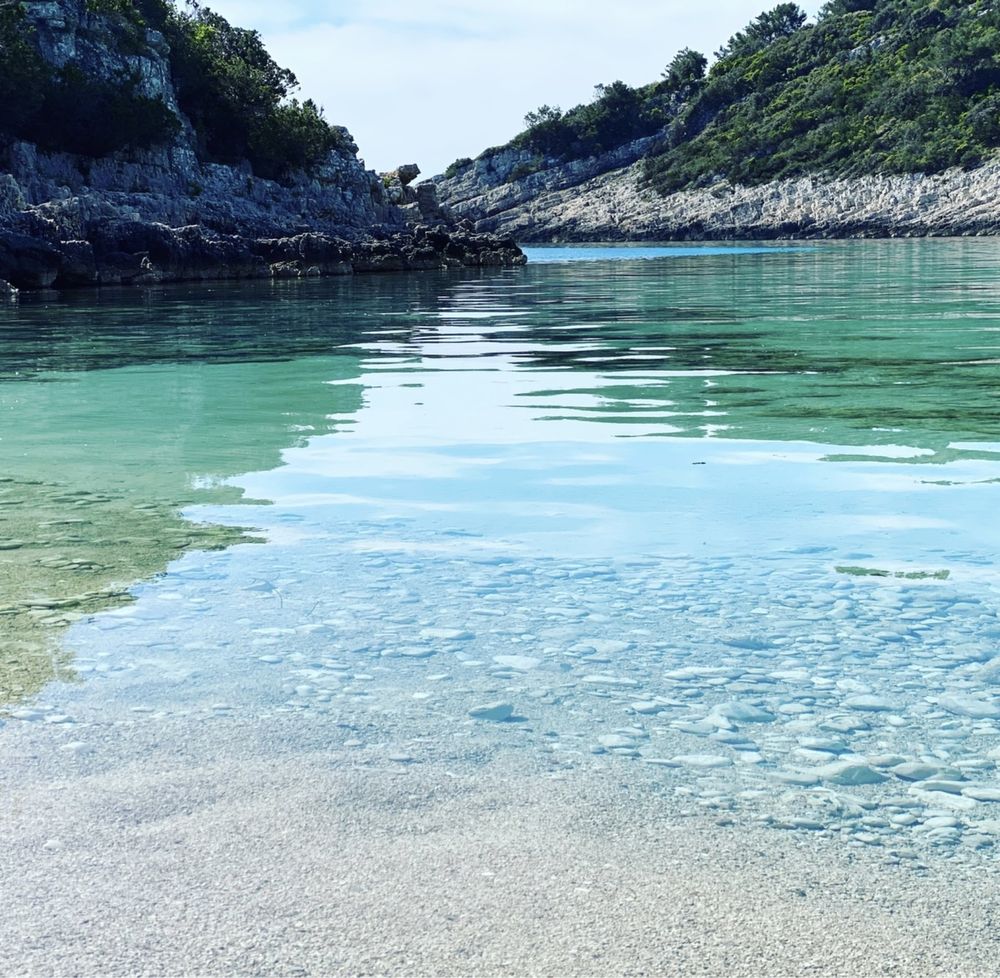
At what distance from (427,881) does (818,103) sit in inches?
4570

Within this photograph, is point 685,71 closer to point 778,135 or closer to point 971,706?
point 778,135

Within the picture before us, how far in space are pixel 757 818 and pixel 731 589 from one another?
2051 millimetres

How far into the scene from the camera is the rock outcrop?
83.8 meters

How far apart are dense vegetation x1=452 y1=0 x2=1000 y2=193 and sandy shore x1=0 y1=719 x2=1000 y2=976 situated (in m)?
92.2

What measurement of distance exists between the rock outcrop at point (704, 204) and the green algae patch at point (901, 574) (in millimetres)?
77634

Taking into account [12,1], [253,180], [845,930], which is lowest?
[845,930]

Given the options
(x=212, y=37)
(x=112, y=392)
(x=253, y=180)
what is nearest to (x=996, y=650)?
(x=112, y=392)

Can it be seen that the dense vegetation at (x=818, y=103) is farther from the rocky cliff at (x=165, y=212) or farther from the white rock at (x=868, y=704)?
the white rock at (x=868, y=704)

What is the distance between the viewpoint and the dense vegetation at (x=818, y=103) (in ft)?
307

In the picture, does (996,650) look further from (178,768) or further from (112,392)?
(112,392)

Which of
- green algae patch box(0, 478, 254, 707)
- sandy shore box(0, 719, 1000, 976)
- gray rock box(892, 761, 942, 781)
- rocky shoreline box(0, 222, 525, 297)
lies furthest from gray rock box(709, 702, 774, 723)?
rocky shoreline box(0, 222, 525, 297)

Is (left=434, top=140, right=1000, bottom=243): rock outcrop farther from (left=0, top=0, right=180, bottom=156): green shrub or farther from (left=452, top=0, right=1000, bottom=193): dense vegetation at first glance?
(left=0, top=0, right=180, bottom=156): green shrub

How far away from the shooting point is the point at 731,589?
5.15 metres

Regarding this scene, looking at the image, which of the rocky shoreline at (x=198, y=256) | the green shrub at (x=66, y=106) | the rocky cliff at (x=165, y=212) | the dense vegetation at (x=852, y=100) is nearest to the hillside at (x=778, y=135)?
the dense vegetation at (x=852, y=100)
